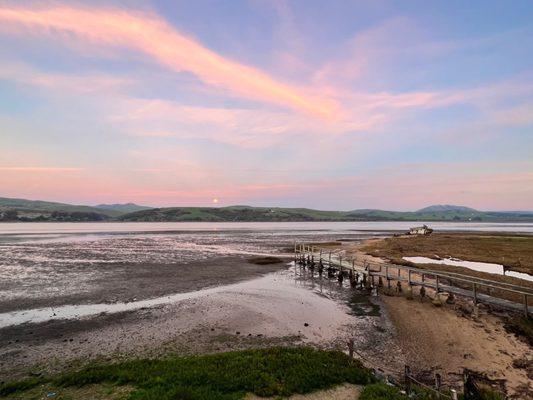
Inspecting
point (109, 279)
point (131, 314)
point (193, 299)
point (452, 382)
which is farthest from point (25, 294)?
point (452, 382)

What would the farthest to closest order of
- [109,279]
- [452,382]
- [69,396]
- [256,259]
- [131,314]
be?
1. [256,259]
2. [109,279]
3. [131,314]
4. [452,382]
5. [69,396]

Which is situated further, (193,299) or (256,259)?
(256,259)

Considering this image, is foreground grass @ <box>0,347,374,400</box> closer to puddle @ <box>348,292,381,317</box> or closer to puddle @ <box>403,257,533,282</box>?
puddle @ <box>348,292,381,317</box>

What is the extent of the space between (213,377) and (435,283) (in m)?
22.9

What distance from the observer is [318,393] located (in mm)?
11219

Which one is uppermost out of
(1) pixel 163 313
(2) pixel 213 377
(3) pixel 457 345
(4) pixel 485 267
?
(2) pixel 213 377

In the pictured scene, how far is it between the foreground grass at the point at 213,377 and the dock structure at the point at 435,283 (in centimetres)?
1271

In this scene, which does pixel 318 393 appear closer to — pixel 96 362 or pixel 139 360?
pixel 139 360

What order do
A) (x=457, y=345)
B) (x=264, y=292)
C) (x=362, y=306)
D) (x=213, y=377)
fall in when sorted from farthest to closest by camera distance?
1. (x=264, y=292)
2. (x=362, y=306)
3. (x=457, y=345)
4. (x=213, y=377)

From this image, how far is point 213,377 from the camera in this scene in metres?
11.9

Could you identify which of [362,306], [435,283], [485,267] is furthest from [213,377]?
[485,267]

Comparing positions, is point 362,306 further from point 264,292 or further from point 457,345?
point 457,345

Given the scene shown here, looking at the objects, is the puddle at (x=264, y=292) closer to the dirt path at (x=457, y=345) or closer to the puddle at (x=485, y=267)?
the dirt path at (x=457, y=345)

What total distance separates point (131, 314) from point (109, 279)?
14851mm
